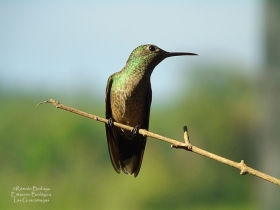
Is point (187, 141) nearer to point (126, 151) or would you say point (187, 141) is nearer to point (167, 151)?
point (126, 151)

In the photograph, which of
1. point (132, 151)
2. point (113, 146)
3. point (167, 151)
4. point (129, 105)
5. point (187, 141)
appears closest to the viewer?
point (187, 141)

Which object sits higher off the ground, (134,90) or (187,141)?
(134,90)

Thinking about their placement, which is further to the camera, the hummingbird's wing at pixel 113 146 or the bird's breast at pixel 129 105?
the bird's breast at pixel 129 105

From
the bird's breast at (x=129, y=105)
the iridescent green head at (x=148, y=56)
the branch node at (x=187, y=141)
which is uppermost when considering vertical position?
the iridescent green head at (x=148, y=56)

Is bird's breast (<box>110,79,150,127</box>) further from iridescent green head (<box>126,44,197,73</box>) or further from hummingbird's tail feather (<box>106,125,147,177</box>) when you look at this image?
hummingbird's tail feather (<box>106,125,147,177</box>)

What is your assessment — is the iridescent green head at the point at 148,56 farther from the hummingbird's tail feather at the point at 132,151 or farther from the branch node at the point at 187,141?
the branch node at the point at 187,141

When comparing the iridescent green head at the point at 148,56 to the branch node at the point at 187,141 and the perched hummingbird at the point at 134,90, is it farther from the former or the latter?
the branch node at the point at 187,141

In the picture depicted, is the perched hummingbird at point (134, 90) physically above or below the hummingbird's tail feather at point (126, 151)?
above

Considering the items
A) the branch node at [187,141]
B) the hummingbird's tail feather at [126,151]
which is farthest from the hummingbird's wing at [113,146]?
the branch node at [187,141]

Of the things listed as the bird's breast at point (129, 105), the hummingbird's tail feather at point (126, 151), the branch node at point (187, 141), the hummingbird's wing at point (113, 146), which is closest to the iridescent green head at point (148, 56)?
the bird's breast at point (129, 105)

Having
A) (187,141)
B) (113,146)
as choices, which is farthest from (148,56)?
(187,141)

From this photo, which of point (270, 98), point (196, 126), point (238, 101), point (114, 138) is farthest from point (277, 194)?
point (238, 101)

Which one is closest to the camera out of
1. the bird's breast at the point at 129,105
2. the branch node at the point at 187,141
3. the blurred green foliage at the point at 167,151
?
the branch node at the point at 187,141

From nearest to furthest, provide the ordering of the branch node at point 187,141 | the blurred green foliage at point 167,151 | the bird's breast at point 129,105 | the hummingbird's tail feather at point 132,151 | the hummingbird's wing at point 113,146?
the branch node at point 187,141 → the hummingbird's wing at point 113,146 → the hummingbird's tail feather at point 132,151 → the bird's breast at point 129,105 → the blurred green foliage at point 167,151
